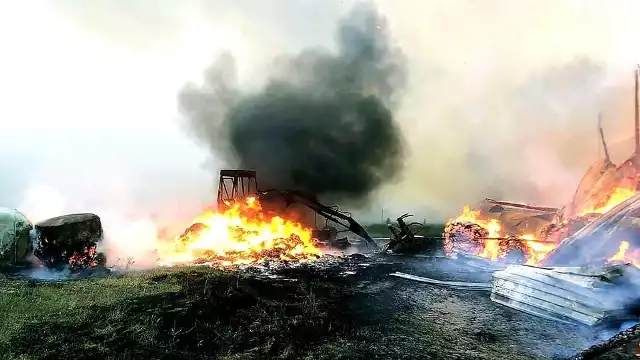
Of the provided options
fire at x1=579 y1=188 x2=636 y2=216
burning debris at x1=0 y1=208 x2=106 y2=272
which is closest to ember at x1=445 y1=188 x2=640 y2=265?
fire at x1=579 y1=188 x2=636 y2=216

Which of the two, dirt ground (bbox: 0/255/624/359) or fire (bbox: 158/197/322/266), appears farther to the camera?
fire (bbox: 158/197/322/266)

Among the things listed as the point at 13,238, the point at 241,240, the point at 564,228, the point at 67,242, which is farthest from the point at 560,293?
the point at 13,238

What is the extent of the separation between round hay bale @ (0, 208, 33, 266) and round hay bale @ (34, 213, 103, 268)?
45 cm

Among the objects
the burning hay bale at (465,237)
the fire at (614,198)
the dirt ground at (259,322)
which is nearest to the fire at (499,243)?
the burning hay bale at (465,237)

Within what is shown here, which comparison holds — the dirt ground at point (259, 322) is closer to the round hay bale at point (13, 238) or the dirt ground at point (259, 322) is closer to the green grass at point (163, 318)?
the green grass at point (163, 318)

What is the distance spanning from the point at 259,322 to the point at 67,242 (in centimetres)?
1030

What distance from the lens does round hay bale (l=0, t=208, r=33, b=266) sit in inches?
600

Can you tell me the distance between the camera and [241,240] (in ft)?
74.6

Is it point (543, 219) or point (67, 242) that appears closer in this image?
point (67, 242)

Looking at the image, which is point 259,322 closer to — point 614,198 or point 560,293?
point 560,293

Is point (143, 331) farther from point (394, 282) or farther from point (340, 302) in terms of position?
point (394, 282)

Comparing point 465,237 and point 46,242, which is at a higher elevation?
point 46,242

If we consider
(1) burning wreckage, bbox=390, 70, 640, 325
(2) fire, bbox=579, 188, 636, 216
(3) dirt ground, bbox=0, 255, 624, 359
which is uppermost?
(2) fire, bbox=579, 188, 636, 216

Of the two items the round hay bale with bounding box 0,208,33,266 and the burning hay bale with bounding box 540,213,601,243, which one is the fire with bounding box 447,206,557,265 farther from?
the round hay bale with bounding box 0,208,33,266
